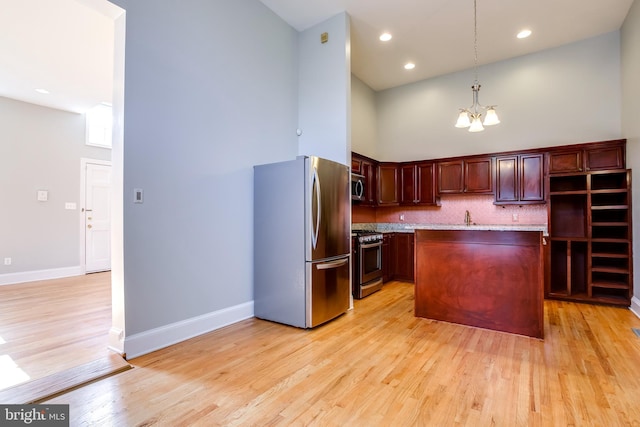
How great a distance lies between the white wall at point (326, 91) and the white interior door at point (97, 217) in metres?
4.70

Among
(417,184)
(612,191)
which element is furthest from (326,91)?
(612,191)

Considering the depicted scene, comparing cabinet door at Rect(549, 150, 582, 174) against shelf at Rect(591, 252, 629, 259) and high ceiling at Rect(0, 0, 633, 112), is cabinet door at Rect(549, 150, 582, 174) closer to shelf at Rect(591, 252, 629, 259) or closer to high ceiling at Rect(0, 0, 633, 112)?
shelf at Rect(591, 252, 629, 259)

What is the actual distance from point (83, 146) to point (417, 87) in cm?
669

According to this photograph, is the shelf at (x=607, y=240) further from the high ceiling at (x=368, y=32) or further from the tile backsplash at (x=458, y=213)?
the high ceiling at (x=368, y=32)

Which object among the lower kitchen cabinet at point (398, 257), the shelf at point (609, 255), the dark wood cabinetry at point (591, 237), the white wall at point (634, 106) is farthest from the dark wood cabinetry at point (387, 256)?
the white wall at point (634, 106)

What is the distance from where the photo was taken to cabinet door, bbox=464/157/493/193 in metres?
5.08

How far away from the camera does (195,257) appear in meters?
2.99

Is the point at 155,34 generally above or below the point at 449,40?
below

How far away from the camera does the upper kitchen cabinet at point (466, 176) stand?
5094mm

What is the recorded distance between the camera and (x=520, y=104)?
5051mm

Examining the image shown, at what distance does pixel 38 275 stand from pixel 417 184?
23.1ft

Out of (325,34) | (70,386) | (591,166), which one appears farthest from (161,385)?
(591,166)

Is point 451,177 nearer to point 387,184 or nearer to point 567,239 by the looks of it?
point 387,184

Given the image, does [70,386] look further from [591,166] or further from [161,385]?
[591,166]
